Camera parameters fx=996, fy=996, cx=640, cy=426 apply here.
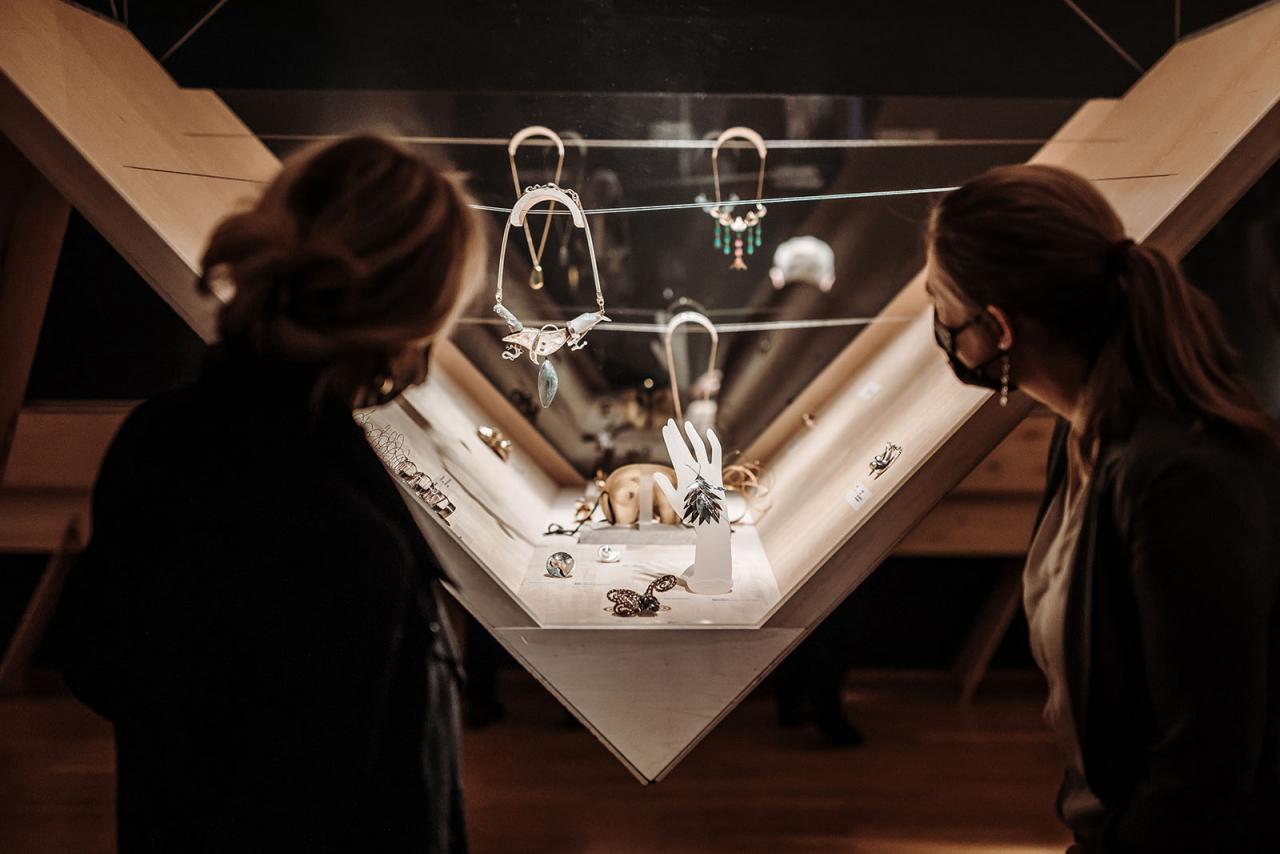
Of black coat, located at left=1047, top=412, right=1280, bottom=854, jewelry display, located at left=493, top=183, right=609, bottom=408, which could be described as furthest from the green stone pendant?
black coat, located at left=1047, top=412, right=1280, bottom=854

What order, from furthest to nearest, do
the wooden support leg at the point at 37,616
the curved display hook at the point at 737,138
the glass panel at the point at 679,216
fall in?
1. the wooden support leg at the point at 37,616
2. the curved display hook at the point at 737,138
3. the glass panel at the point at 679,216

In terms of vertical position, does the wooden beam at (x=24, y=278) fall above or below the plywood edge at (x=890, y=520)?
below

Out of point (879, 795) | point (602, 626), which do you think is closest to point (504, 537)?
point (602, 626)

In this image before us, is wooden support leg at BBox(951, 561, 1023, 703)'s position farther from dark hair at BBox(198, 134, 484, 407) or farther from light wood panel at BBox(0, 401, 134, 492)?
light wood panel at BBox(0, 401, 134, 492)

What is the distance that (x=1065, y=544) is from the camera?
1045mm

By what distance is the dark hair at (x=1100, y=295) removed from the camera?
3.00 feet

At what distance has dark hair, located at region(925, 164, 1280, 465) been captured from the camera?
92 cm

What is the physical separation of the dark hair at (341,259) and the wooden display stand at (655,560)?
347 mm

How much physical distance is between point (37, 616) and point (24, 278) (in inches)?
34.0

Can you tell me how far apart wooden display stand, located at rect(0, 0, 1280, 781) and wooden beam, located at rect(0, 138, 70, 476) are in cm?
99

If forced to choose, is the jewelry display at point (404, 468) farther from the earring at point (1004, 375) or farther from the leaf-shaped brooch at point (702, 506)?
the earring at point (1004, 375)

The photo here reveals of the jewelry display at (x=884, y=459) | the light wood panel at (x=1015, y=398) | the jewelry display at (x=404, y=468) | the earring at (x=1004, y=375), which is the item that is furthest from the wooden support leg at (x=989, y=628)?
the jewelry display at (x=404, y=468)

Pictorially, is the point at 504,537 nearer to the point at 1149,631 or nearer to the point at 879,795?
the point at 1149,631

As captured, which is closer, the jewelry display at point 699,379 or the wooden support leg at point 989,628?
the jewelry display at point 699,379
